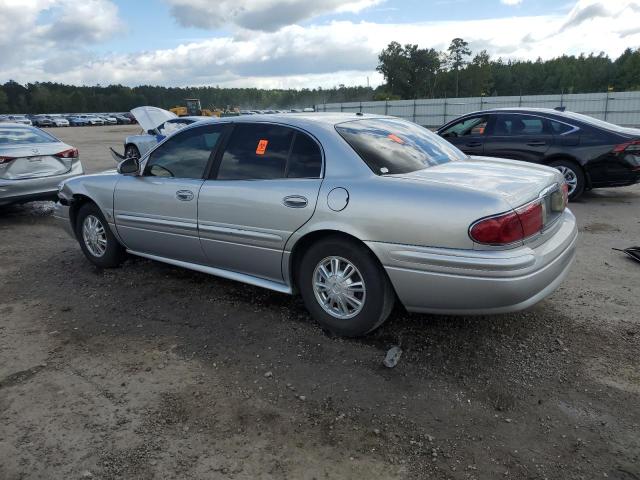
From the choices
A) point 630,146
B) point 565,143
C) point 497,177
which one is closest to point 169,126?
point 565,143

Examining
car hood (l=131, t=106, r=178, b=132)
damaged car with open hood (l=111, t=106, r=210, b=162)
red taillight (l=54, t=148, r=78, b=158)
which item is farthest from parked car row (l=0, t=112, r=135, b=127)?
red taillight (l=54, t=148, r=78, b=158)

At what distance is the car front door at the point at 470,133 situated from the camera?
8.62 meters

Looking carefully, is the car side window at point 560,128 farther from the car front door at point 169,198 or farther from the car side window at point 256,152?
the car front door at point 169,198

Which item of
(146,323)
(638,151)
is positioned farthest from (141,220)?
(638,151)

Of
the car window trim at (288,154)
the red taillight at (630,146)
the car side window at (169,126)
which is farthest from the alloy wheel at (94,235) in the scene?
the car side window at (169,126)

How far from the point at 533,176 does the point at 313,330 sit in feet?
6.36

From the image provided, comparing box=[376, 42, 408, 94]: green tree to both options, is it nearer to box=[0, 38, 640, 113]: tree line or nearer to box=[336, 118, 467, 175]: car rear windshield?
box=[0, 38, 640, 113]: tree line

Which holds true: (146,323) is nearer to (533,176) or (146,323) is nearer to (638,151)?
(533,176)

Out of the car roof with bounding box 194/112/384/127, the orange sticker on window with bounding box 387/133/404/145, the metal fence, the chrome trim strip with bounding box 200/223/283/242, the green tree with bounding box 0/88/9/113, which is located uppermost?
the green tree with bounding box 0/88/9/113

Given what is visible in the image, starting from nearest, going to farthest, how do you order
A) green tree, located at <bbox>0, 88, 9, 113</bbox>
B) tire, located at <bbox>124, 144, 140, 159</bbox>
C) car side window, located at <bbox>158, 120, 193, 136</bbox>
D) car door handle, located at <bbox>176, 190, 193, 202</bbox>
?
car door handle, located at <bbox>176, 190, 193, 202</bbox> → car side window, located at <bbox>158, 120, 193, 136</bbox> → tire, located at <bbox>124, 144, 140, 159</bbox> → green tree, located at <bbox>0, 88, 9, 113</bbox>

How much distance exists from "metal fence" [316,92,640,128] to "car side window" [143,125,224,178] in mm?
24812

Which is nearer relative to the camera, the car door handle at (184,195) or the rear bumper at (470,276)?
the rear bumper at (470,276)

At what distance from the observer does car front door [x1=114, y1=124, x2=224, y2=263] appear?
421 cm

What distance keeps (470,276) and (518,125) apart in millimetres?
6297
